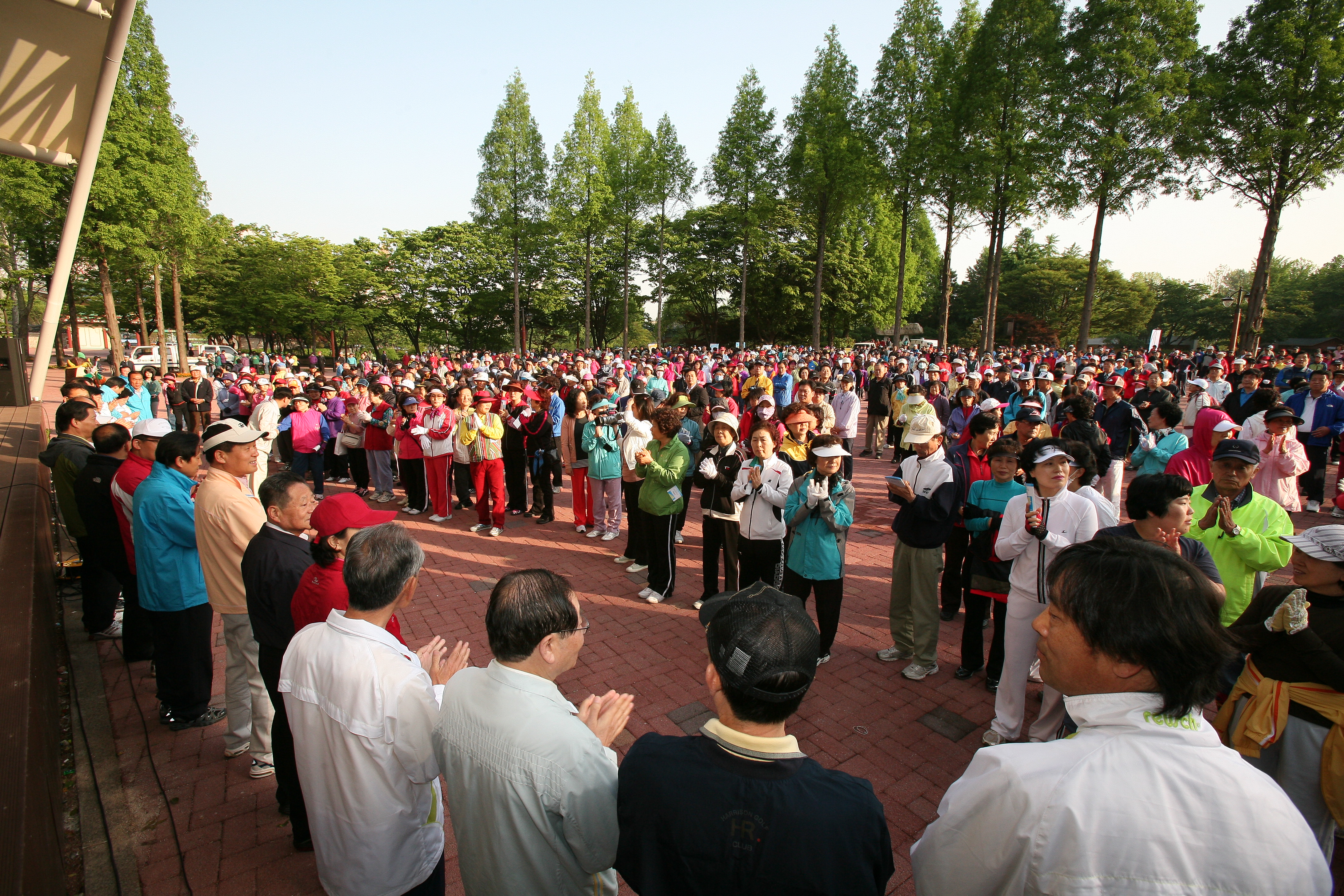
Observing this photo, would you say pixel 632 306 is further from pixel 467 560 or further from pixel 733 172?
pixel 467 560

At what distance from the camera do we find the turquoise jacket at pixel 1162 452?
6613mm

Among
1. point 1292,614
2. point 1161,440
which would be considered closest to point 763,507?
point 1292,614

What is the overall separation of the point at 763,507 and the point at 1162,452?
523 cm

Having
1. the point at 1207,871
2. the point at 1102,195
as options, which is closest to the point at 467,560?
the point at 1207,871

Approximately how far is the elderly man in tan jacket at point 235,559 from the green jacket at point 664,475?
334cm

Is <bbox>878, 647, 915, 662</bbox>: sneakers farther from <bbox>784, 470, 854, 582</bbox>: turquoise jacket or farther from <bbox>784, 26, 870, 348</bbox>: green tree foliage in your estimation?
Result: <bbox>784, 26, 870, 348</bbox>: green tree foliage

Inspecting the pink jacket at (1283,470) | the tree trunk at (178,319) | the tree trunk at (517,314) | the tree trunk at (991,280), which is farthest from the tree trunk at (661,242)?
the pink jacket at (1283,470)

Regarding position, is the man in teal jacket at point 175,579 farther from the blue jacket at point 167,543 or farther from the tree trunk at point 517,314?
the tree trunk at point 517,314

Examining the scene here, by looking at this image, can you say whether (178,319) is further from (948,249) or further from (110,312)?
(948,249)

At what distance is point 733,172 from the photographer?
107 feet

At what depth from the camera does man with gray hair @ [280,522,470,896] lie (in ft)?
6.47

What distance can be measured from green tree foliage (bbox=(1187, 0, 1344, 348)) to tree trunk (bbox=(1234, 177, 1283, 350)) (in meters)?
0.03

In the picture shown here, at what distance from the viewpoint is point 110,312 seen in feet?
79.2

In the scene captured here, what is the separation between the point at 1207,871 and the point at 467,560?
7084 mm
